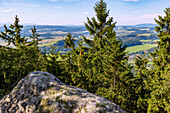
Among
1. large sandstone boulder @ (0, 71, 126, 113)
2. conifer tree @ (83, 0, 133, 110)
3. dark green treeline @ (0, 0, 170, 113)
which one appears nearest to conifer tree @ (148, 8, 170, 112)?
dark green treeline @ (0, 0, 170, 113)

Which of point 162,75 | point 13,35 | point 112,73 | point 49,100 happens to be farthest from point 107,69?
point 13,35

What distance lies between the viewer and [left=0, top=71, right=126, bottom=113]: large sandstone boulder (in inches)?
282

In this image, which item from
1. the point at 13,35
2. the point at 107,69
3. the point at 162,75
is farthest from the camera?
the point at 13,35

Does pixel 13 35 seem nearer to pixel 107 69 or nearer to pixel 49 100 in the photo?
pixel 107 69

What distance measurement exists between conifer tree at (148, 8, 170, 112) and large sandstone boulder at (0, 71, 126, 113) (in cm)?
1693

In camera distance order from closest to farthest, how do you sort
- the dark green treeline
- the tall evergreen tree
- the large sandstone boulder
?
the large sandstone boulder < the dark green treeline < the tall evergreen tree

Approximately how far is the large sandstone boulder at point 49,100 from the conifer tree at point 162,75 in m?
16.9

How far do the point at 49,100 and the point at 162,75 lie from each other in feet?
74.1

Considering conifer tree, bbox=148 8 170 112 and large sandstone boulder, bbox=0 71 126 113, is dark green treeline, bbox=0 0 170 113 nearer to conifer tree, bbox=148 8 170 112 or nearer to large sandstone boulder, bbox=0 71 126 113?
conifer tree, bbox=148 8 170 112

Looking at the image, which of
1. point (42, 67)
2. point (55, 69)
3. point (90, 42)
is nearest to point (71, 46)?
point (90, 42)

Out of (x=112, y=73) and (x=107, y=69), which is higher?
(x=107, y=69)

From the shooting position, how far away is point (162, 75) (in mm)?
22359

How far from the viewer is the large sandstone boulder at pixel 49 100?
282 inches

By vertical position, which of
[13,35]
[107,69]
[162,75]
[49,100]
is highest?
[13,35]
